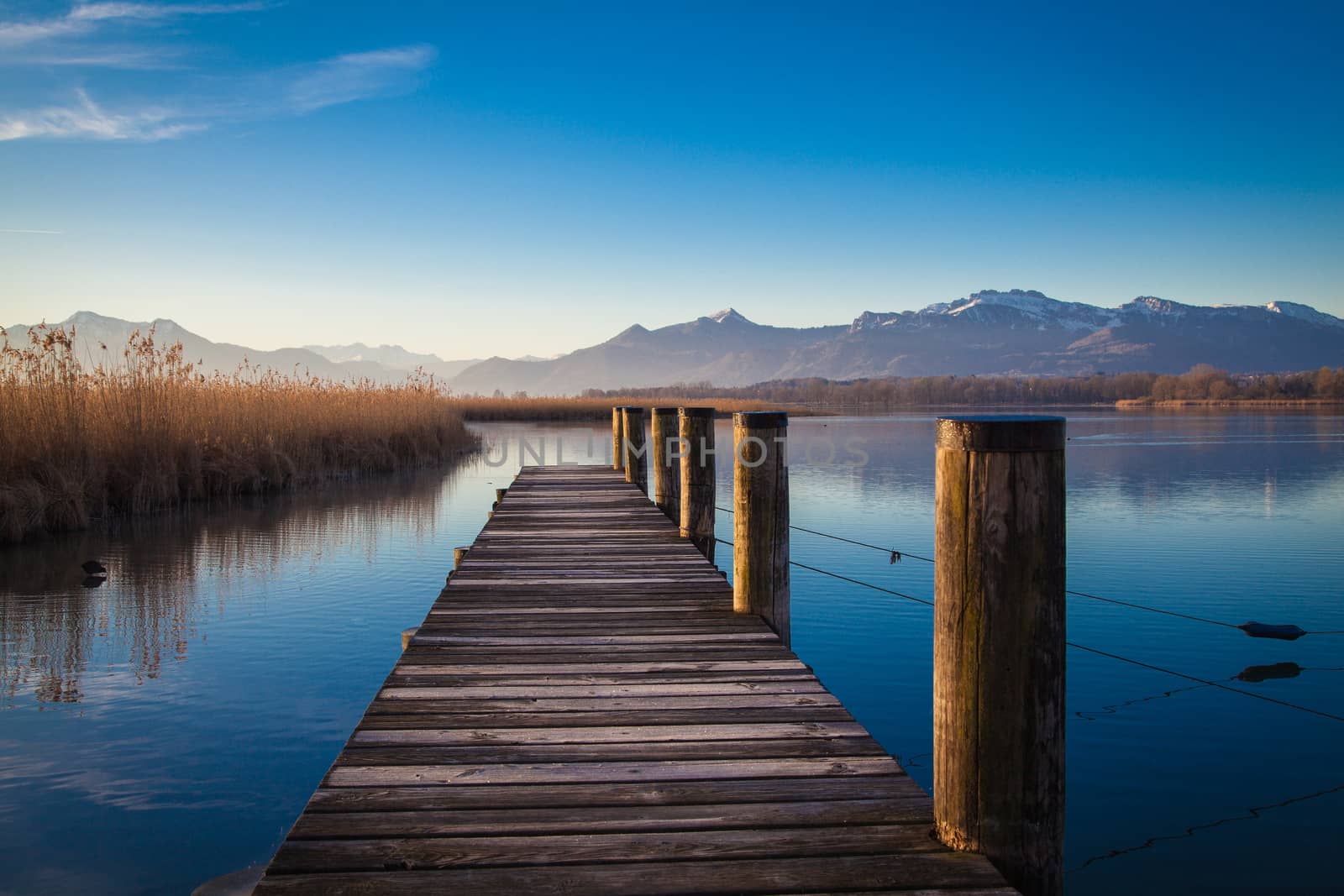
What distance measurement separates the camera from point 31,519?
359 inches

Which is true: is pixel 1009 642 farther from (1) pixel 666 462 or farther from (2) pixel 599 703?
(1) pixel 666 462

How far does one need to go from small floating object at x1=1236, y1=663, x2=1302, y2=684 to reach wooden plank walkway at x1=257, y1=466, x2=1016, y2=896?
421 centimetres

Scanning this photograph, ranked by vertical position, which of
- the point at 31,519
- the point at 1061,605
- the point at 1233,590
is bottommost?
the point at 1233,590

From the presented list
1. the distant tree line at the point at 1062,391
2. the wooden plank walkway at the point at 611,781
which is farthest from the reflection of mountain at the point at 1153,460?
the distant tree line at the point at 1062,391

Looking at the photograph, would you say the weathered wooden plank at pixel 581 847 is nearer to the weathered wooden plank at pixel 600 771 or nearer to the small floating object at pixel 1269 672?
the weathered wooden plank at pixel 600 771

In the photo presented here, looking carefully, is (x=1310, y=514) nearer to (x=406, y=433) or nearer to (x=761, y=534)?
(x=761, y=534)

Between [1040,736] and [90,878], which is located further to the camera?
[90,878]

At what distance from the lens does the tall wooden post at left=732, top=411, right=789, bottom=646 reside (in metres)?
4.22

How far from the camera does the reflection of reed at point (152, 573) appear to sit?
5699mm

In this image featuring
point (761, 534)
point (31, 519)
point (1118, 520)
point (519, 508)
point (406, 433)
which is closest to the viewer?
point (761, 534)

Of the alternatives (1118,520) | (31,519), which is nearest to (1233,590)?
(1118,520)

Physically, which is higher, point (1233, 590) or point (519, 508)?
point (519, 508)

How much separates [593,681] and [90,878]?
6.33ft

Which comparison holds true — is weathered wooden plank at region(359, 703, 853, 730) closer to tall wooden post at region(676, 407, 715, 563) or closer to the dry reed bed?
tall wooden post at region(676, 407, 715, 563)
